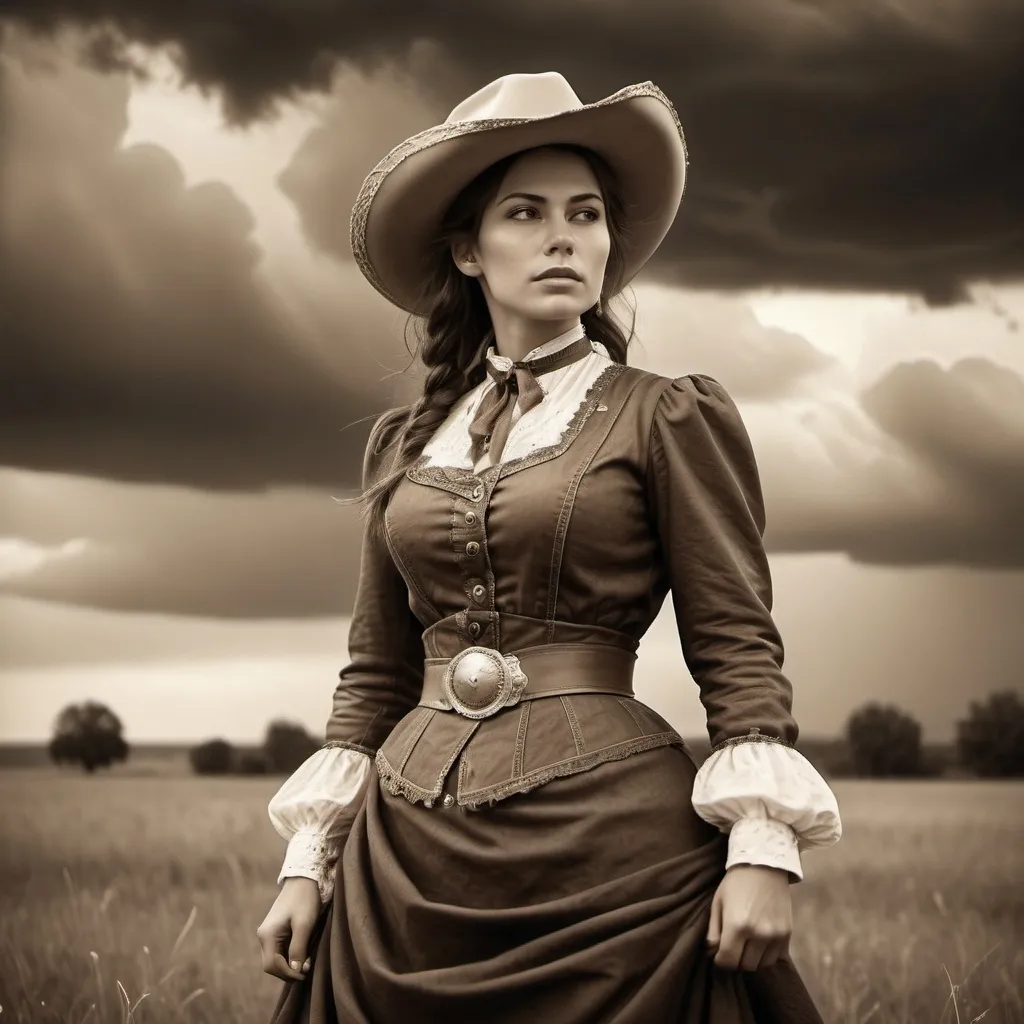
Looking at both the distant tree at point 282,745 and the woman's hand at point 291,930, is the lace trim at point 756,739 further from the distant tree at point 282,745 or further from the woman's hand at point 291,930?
the distant tree at point 282,745

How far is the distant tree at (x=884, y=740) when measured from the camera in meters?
3.59

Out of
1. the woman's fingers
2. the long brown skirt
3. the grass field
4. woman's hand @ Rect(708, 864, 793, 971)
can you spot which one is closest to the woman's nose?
the long brown skirt

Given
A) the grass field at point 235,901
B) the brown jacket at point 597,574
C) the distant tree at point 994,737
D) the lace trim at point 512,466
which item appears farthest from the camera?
the distant tree at point 994,737

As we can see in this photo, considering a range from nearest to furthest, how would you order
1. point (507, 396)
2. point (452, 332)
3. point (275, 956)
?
point (275, 956), point (507, 396), point (452, 332)

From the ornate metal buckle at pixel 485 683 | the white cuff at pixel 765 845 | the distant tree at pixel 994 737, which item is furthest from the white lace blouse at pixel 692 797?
the distant tree at pixel 994 737

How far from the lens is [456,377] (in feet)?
5.51

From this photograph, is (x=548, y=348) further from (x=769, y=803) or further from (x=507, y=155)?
(x=769, y=803)

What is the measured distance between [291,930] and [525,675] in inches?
15.9

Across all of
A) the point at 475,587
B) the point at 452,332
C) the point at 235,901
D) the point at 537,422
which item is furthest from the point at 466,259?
the point at 235,901

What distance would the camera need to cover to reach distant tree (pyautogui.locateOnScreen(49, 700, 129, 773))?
149 inches

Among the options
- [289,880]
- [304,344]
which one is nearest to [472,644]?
[289,880]

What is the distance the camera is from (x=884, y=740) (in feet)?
11.9

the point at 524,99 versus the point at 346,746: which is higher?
the point at 524,99

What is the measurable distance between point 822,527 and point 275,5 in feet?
7.46
